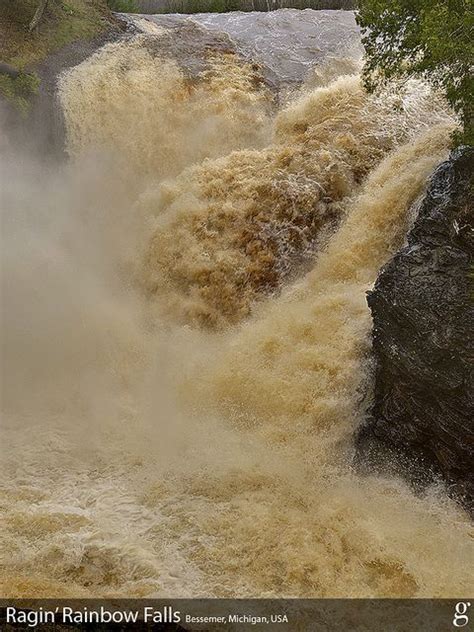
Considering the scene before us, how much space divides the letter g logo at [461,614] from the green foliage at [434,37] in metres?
4.38

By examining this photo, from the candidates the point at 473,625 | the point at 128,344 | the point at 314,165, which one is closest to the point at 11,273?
the point at 128,344

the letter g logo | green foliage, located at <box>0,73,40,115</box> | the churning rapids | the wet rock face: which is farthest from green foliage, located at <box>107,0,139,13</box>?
the letter g logo

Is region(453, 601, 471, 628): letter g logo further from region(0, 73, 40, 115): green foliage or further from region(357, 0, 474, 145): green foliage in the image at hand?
region(0, 73, 40, 115): green foliage

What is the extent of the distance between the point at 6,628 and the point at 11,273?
17.8ft

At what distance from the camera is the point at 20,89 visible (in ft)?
33.5

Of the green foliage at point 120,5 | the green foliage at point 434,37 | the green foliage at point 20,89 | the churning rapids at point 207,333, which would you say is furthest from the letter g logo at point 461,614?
the green foliage at point 120,5

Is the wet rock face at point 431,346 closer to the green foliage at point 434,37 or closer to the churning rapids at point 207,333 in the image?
the churning rapids at point 207,333

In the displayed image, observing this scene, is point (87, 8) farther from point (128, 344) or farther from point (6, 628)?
point (6, 628)

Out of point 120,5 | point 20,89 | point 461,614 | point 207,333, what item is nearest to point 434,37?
point 207,333

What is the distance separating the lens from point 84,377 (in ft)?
24.9

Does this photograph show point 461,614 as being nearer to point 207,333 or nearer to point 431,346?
point 431,346

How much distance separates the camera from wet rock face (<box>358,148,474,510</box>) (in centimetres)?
571

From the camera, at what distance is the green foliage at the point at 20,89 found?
32.8 ft

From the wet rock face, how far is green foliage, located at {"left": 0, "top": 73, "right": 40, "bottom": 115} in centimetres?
678
